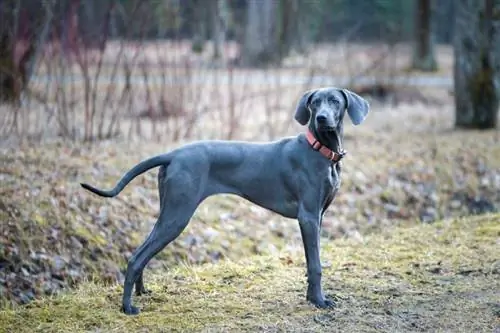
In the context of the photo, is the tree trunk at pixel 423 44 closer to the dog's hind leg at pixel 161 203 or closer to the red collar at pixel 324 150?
the red collar at pixel 324 150

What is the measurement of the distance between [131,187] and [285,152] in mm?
3742

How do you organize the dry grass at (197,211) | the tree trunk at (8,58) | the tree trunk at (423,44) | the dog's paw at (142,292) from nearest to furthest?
the dog's paw at (142,292), the dry grass at (197,211), the tree trunk at (8,58), the tree trunk at (423,44)

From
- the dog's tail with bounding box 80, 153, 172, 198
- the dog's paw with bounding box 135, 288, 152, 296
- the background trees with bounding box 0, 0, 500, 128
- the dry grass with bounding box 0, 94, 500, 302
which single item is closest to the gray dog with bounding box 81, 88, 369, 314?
the dog's tail with bounding box 80, 153, 172, 198

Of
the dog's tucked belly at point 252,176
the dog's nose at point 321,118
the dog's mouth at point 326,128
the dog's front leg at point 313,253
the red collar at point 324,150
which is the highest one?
the dog's nose at point 321,118

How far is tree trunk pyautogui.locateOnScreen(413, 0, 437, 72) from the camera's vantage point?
26344 mm

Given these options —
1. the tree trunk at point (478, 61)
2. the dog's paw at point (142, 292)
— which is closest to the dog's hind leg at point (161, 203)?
the dog's paw at point (142, 292)

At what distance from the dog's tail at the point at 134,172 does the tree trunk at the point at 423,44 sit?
71.0 feet

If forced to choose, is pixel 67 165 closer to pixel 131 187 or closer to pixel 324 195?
pixel 131 187

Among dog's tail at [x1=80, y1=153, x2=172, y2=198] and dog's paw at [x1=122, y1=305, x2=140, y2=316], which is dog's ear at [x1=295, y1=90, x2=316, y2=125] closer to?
dog's tail at [x1=80, y1=153, x2=172, y2=198]

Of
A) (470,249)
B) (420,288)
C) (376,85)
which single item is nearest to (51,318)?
(420,288)

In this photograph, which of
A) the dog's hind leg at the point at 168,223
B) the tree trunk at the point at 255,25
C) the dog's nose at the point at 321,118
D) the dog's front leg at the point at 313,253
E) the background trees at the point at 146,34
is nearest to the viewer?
the dog's nose at the point at 321,118

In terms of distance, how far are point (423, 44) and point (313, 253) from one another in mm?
22267

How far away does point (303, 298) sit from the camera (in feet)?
19.5

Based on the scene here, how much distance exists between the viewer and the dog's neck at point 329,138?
5676mm
